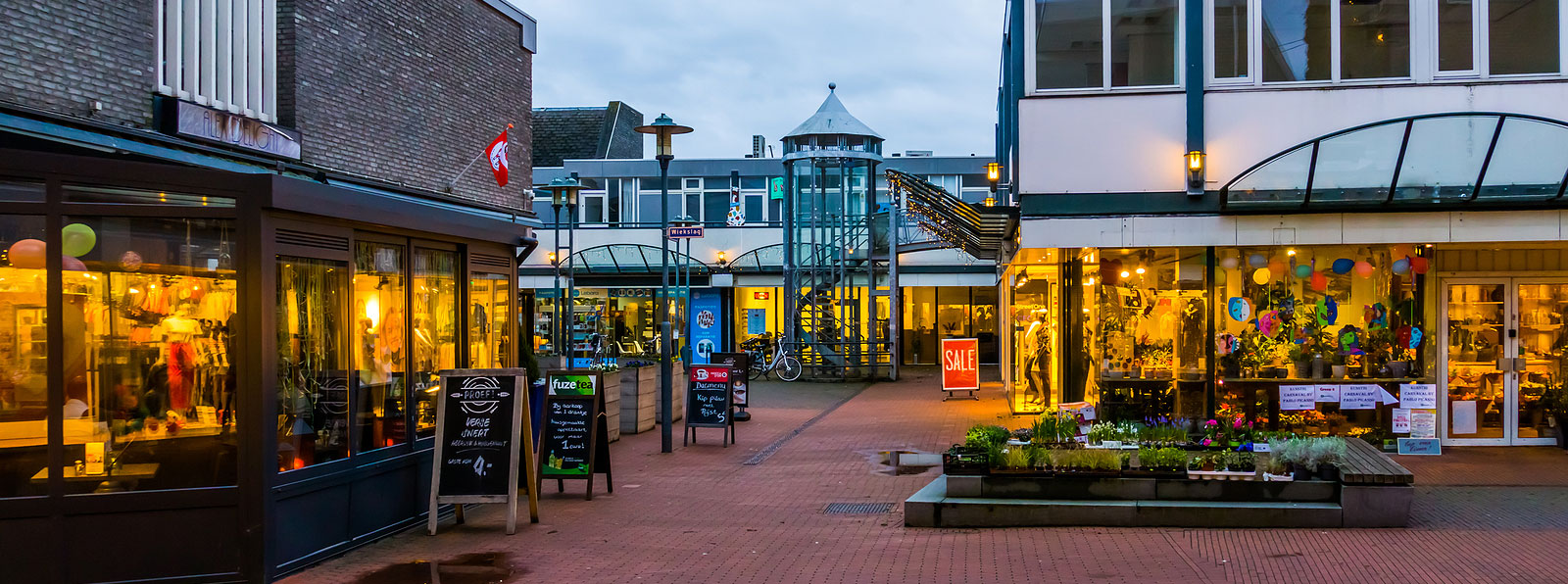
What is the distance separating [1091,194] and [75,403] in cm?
953

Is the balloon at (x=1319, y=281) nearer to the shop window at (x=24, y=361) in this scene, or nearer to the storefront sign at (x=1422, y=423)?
the storefront sign at (x=1422, y=423)

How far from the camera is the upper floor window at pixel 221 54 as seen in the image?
40.8ft

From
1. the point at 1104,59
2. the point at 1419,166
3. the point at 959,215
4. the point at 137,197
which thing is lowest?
the point at 137,197

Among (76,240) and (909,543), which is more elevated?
(76,240)

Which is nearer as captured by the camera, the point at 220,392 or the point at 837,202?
the point at 220,392

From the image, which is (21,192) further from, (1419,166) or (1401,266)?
(1401,266)

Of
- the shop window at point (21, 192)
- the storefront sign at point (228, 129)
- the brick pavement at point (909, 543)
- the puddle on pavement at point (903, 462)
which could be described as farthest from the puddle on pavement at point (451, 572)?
the storefront sign at point (228, 129)

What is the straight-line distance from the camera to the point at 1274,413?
43.5 ft

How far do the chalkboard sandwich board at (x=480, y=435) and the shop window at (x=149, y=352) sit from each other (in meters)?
1.94

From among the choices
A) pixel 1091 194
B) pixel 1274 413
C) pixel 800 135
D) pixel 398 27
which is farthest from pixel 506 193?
pixel 1274 413

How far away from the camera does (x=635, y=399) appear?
54.3ft

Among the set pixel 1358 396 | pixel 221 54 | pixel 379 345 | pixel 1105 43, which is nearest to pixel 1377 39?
pixel 1105 43

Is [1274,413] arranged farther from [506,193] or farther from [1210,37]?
[506,193]

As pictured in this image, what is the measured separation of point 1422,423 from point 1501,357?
1409mm
